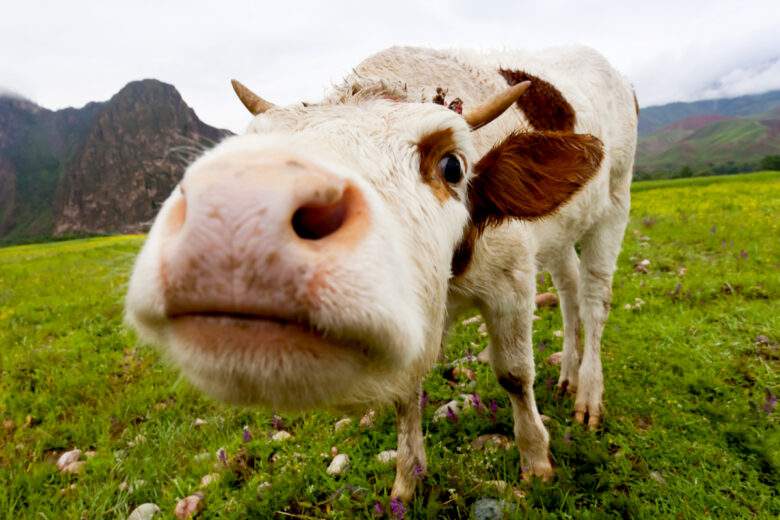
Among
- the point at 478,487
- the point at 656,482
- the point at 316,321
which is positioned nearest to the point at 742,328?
the point at 656,482

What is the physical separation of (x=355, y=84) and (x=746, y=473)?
3.32 metres

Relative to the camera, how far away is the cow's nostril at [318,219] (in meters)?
1.17

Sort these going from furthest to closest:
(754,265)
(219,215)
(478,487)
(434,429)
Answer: (754,265), (434,429), (478,487), (219,215)

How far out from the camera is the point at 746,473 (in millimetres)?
2912

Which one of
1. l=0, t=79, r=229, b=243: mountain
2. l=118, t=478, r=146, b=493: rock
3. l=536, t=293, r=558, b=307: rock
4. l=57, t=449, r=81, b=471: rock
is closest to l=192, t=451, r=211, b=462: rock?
l=118, t=478, r=146, b=493: rock

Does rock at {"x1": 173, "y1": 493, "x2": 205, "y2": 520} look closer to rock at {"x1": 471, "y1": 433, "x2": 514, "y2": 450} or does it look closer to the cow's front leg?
the cow's front leg

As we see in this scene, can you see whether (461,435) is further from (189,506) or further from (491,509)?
(189,506)

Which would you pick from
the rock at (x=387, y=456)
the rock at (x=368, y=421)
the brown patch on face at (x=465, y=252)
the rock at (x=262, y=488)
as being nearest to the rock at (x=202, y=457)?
the rock at (x=262, y=488)

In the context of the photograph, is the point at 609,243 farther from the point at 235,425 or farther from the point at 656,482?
the point at 235,425

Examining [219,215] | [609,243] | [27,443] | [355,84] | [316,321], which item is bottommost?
[27,443]

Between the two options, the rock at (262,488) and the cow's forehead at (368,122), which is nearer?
the cow's forehead at (368,122)

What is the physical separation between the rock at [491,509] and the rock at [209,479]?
172 cm

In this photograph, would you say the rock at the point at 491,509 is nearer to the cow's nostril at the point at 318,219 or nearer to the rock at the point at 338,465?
the rock at the point at 338,465

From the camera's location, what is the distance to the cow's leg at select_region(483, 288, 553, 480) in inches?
114
